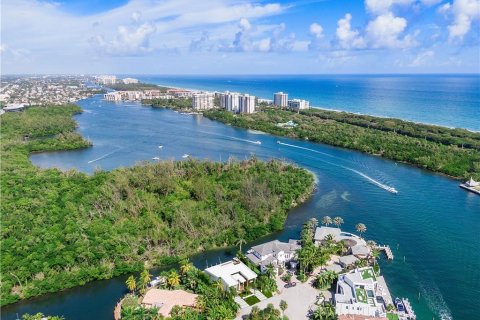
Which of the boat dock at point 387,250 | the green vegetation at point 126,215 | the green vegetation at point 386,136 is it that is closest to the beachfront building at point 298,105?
the green vegetation at point 386,136

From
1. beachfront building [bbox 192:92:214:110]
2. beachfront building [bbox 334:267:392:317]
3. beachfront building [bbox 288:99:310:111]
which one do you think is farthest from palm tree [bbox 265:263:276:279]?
beachfront building [bbox 192:92:214:110]

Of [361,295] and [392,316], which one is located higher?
[361,295]

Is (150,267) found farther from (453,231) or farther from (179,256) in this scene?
(453,231)

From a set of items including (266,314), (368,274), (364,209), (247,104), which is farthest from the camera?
(247,104)

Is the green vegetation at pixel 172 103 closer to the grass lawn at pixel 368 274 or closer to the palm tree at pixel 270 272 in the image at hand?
the palm tree at pixel 270 272

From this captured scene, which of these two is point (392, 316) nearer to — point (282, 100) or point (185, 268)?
point (185, 268)

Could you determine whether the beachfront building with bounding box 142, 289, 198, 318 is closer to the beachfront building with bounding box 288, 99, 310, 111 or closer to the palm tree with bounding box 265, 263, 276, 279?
the palm tree with bounding box 265, 263, 276, 279

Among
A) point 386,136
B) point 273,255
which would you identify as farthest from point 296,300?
point 386,136
